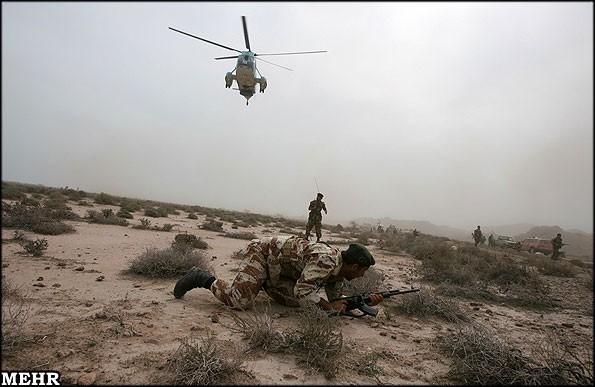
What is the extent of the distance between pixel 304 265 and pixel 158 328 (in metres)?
1.91

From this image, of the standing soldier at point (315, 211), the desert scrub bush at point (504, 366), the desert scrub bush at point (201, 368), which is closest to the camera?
the desert scrub bush at point (201, 368)

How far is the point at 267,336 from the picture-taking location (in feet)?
10.3

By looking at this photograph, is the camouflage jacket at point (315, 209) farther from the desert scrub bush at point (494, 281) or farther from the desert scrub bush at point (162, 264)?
the desert scrub bush at point (162, 264)

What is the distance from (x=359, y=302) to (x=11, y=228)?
10285mm

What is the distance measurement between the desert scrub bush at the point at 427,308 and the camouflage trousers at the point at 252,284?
1.58 metres

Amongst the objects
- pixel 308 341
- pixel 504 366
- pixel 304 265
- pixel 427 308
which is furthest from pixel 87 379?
pixel 427 308

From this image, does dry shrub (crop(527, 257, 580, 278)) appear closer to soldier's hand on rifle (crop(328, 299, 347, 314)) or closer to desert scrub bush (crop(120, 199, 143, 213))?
soldier's hand on rifle (crop(328, 299, 347, 314))

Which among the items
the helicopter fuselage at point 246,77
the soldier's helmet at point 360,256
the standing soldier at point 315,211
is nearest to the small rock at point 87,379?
the soldier's helmet at point 360,256

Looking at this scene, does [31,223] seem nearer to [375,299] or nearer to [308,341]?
[308,341]

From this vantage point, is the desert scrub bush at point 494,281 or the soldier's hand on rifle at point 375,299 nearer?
the soldier's hand on rifle at point 375,299

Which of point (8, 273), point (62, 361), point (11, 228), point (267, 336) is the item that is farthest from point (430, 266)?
point (11, 228)

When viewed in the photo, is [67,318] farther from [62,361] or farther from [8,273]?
[8,273]

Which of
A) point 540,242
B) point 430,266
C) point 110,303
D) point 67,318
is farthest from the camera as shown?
point 540,242

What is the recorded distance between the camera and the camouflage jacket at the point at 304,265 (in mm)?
3843
